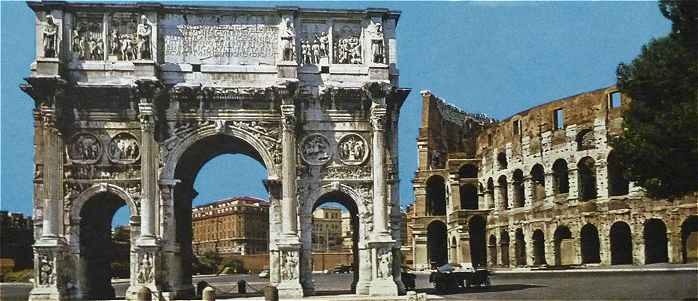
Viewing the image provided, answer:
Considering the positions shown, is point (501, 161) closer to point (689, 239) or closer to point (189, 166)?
point (689, 239)

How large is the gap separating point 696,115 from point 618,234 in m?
26.5

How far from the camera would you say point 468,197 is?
56562mm

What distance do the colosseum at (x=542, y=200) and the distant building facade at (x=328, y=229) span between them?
43326 millimetres

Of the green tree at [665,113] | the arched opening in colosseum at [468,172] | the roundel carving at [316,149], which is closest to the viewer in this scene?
the green tree at [665,113]

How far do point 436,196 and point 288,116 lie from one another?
34907mm

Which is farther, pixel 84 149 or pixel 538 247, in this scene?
pixel 538 247

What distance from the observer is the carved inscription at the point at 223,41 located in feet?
84.7

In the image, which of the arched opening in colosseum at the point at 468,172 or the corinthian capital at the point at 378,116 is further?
the arched opening in colosseum at the point at 468,172

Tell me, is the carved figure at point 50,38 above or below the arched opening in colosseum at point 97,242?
above

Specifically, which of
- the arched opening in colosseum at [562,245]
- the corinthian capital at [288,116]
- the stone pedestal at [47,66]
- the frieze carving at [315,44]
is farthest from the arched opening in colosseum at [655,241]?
the stone pedestal at [47,66]

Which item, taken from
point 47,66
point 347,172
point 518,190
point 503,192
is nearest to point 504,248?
point 503,192

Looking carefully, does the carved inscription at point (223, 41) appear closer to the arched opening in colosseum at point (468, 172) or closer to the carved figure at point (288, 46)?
the carved figure at point (288, 46)

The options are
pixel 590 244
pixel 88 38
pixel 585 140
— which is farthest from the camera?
pixel 590 244

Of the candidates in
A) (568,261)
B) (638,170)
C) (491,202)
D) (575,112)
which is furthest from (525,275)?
(638,170)
